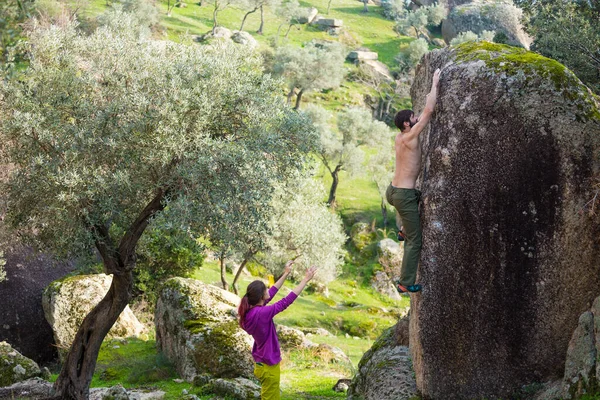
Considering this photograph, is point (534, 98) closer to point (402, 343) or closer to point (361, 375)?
point (402, 343)

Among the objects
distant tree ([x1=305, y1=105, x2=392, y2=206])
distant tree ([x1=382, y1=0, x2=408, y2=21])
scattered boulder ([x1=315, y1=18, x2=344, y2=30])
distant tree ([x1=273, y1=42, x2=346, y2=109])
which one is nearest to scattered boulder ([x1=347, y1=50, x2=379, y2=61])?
scattered boulder ([x1=315, y1=18, x2=344, y2=30])

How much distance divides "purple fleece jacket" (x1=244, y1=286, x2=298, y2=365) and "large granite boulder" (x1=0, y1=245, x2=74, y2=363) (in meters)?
18.3

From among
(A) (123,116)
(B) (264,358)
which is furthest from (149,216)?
(B) (264,358)

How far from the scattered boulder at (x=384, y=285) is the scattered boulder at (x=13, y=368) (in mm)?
30947

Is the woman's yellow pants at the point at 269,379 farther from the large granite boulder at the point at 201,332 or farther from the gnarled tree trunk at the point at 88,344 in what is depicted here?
the large granite boulder at the point at 201,332

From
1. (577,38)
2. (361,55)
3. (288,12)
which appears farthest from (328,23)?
(577,38)

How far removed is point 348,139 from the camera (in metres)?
65.0

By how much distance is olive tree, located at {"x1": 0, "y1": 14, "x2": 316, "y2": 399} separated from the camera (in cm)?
1355

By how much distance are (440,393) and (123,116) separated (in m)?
9.19

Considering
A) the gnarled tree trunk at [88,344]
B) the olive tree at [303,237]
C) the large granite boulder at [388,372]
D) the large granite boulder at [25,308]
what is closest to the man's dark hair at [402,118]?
the large granite boulder at [388,372]

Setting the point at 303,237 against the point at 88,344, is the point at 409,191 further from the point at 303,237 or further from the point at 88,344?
the point at 303,237

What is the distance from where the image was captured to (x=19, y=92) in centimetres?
1399

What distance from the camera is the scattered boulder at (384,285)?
4766cm

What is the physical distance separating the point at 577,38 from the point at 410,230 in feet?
45.8
